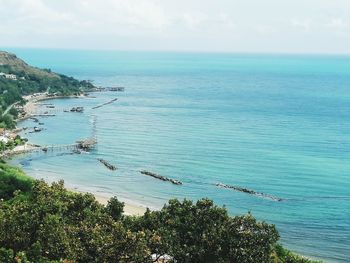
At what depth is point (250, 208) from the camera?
6975cm

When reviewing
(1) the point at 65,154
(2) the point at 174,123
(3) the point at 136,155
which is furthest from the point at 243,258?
(2) the point at 174,123

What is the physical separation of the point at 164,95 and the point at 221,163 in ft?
340

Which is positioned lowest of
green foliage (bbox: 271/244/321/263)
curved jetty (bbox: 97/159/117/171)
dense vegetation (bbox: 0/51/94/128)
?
curved jetty (bbox: 97/159/117/171)

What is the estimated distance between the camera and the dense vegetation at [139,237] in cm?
3025

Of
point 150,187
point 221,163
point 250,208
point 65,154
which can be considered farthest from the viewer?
point 65,154

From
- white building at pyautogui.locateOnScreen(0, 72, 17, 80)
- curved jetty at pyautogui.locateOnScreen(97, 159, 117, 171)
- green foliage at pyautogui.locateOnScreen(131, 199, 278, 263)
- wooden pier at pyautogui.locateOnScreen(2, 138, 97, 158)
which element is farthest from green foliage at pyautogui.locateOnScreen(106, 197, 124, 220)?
white building at pyautogui.locateOnScreen(0, 72, 17, 80)

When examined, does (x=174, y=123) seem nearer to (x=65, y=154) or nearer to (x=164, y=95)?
(x=65, y=154)

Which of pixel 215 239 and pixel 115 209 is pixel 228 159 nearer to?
pixel 115 209

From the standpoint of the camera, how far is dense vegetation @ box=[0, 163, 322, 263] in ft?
99.2

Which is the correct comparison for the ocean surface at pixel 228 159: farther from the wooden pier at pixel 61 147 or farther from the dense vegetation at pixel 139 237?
the dense vegetation at pixel 139 237

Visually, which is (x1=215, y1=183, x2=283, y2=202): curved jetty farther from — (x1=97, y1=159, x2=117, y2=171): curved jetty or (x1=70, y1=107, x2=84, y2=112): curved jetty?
(x1=70, y1=107, x2=84, y2=112): curved jetty

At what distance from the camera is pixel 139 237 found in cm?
3019

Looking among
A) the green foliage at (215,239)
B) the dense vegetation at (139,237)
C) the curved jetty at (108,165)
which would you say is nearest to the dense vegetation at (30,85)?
the curved jetty at (108,165)

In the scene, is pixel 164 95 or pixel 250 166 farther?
pixel 164 95
